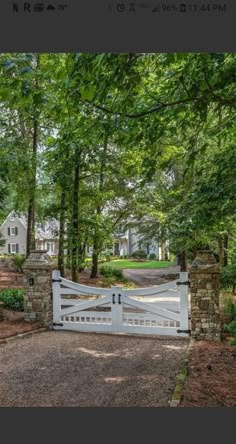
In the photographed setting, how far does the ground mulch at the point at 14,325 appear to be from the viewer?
435 cm

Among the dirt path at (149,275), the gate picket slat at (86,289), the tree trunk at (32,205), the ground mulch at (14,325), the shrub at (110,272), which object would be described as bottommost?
the ground mulch at (14,325)

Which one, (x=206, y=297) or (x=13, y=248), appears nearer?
(x=206, y=297)

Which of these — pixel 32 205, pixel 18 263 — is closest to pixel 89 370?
pixel 32 205

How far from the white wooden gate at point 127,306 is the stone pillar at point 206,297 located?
0.23 meters

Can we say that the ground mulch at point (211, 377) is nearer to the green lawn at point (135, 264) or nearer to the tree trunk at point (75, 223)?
the tree trunk at point (75, 223)

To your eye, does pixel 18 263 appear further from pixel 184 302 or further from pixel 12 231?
pixel 12 231

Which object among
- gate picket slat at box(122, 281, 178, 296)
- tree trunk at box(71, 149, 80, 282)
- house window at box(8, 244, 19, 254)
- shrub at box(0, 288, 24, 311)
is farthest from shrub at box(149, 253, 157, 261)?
gate picket slat at box(122, 281, 178, 296)

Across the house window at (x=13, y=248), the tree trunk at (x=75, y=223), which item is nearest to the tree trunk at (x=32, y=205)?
the tree trunk at (x=75, y=223)

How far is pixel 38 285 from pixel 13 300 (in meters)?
1.07

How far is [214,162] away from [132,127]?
1406mm

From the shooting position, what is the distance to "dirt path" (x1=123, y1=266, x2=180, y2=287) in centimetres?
992

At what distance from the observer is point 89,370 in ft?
10.1

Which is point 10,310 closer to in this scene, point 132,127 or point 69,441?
point 132,127

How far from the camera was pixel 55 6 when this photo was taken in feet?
2.76
